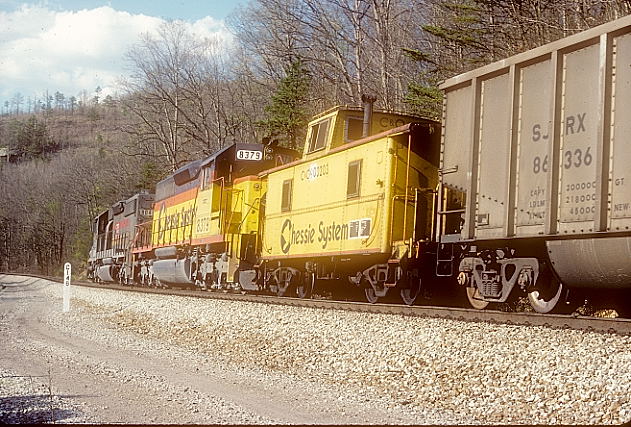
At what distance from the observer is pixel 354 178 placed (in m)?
14.4

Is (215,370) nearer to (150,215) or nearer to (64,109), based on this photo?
→ (150,215)

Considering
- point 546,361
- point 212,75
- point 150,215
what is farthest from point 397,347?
point 212,75

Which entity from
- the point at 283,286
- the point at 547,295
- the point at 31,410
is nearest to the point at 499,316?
the point at 547,295

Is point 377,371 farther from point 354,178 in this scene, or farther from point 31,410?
point 354,178

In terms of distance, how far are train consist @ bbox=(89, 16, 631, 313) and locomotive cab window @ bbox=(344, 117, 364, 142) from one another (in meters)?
0.03

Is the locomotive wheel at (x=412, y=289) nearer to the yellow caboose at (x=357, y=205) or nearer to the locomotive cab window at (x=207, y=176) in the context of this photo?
the yellow caboose at (x=357, y=205)

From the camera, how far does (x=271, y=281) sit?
758 inches

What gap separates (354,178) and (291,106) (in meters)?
26.6

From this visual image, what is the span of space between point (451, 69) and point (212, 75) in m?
29.2

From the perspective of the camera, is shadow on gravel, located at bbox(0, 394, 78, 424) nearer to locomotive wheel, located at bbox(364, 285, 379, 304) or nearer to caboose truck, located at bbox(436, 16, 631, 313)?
caboose truck, located at bbox(436, 16, 631, 313)

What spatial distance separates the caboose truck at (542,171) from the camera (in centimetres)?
869

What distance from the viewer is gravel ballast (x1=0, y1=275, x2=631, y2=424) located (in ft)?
22.1

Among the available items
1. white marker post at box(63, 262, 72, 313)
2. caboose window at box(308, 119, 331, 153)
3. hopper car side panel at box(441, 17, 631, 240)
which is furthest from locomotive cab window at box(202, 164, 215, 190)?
hopper car side panel at box(441, 17, 631, 240)

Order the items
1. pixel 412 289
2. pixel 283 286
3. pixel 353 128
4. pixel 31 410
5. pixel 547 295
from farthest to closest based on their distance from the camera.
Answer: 1. pixel 283 286
2. pixel 353 128
3. pixel 412 289
4. pixel 547 295
5. pixel 31 410
